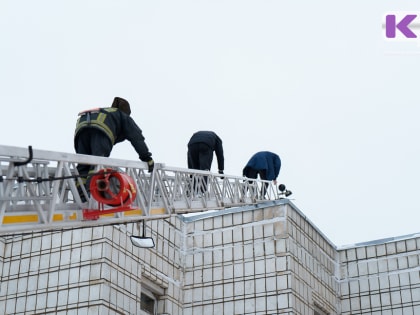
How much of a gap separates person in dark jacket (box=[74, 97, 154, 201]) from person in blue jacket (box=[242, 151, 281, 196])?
5.70 meters

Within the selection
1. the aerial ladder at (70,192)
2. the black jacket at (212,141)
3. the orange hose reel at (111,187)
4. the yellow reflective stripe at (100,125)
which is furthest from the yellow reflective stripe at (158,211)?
the black jacket at (212,141)

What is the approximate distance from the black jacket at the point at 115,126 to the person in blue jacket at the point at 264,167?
575cm

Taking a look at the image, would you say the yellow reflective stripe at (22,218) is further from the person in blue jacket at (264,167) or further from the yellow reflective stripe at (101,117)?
the person in blue jacket at (264,167)

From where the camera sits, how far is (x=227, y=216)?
52.6 feet

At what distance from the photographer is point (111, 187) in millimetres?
8258

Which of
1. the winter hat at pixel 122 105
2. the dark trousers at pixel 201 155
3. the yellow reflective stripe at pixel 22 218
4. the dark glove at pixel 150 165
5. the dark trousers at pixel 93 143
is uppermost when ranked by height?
the dark trousers at pixel 201 155

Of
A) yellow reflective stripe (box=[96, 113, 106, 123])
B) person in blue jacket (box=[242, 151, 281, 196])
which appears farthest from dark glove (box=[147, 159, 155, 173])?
person in blue jacket (box=[242, 151, 281, 196])

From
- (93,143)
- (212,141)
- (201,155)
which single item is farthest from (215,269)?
(93,143)

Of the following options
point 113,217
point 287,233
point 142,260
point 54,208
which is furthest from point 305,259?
point 54,208

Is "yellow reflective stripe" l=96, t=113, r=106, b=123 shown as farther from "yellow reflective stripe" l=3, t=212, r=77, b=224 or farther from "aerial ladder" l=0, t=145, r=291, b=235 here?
"yellow reflective stripe" l=3, t=212, r=77, b=224

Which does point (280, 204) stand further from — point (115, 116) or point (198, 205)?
point (115, 116)

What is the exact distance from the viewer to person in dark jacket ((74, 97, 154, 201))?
9.54m

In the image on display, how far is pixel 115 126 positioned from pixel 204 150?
176 inches

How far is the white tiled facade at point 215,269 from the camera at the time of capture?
14.0 metres
